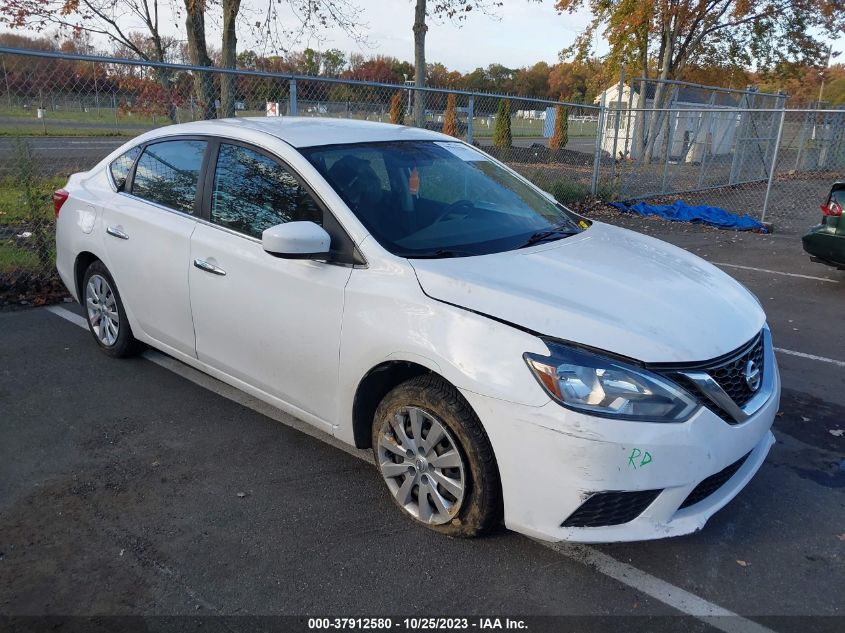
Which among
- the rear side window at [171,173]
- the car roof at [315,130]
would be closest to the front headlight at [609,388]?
the car roof at [315,130]

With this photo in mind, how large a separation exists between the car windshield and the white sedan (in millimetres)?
13

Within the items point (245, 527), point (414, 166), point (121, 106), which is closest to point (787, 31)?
point (121, 106)

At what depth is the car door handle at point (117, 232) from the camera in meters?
4.33

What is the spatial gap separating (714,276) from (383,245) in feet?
5.59

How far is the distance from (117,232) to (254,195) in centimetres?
135

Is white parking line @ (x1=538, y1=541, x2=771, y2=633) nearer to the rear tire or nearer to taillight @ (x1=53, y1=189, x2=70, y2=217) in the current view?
the rear tire

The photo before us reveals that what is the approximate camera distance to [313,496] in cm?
327

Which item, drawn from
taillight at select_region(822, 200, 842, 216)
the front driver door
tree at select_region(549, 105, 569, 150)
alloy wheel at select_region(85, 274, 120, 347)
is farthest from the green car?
tree at select_region(549, 105, 569, 150)

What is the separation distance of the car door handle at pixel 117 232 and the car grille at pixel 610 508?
3305mm

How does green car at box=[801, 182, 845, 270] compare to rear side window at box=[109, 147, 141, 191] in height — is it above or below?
below

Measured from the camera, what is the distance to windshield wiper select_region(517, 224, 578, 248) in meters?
3.46

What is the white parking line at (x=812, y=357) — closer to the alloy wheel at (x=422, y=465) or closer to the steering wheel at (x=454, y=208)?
the steering wheel at (x=454, y=208)

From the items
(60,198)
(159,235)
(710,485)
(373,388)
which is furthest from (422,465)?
(60,198)

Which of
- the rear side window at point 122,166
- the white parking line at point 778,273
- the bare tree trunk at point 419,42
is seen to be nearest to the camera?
the rear side window at point 122,166
